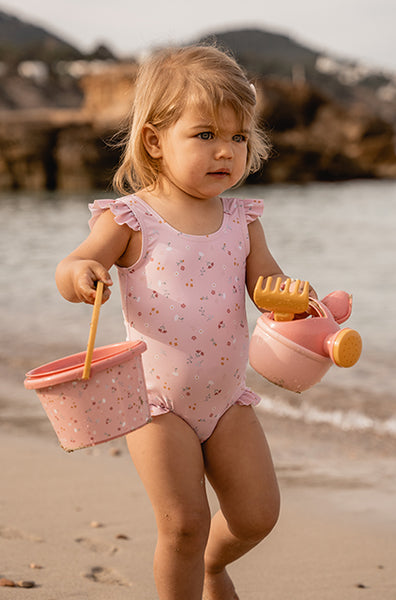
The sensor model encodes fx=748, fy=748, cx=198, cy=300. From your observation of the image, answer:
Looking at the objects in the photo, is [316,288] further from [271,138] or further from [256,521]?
[271,138]

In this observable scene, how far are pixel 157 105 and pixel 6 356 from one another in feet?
14.9

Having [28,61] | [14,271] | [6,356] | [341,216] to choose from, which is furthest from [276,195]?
[28,61]

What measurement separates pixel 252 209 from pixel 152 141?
38 centimetres

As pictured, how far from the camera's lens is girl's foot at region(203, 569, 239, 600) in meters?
2.28

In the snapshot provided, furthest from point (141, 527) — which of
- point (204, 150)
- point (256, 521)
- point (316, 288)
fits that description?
point (316, 288)

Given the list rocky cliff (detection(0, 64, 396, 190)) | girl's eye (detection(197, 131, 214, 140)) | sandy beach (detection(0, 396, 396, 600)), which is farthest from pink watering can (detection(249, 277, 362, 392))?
rocky cliff (detection(0, 64, 396, 190))

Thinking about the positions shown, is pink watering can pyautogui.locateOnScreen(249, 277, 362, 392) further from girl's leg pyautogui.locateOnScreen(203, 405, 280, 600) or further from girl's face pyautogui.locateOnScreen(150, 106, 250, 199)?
girl's face pyautogui.locateOnScreen(150, 106, 250, 199)

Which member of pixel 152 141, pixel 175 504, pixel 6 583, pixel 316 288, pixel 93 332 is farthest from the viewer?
pixel 316 288

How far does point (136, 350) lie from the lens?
1.84 m

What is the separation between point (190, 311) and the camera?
6.84ft

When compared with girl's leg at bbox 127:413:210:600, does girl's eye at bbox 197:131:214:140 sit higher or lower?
higher

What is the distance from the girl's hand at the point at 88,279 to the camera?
183 centimetres

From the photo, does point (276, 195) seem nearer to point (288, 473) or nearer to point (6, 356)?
point (6, 356)

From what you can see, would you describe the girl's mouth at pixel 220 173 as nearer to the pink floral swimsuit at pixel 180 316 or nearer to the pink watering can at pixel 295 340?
the pink floral swimsuit at pixel 180 316
